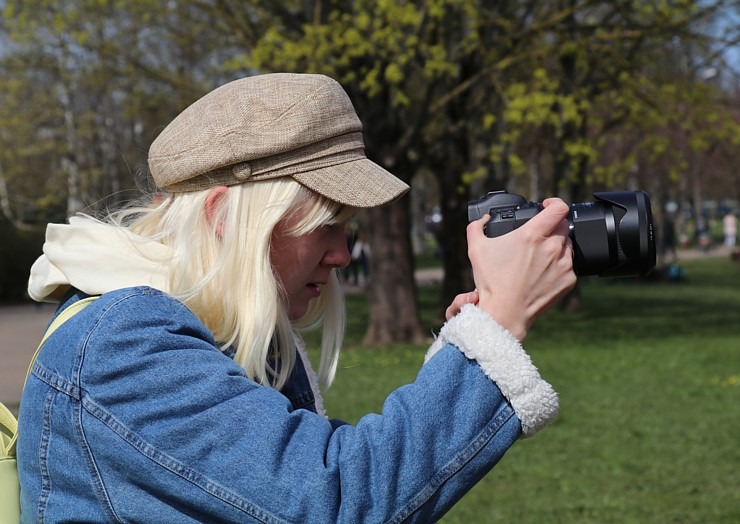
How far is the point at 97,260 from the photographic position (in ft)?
5.69

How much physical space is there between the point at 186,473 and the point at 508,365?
19.1 inches

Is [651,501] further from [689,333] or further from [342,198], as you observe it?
[689,333]

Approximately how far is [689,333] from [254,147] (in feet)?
48.6

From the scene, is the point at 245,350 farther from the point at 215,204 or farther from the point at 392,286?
the point at 392,286

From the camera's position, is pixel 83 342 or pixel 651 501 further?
pixel 651 501

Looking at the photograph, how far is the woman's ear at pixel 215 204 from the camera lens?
1.76 m

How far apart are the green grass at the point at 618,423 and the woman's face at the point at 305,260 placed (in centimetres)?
73

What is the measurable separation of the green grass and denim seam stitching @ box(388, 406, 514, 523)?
1109 mm

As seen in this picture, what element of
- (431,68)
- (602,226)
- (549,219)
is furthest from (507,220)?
(431,68)

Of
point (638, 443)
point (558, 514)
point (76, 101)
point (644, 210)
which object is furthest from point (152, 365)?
point (76, 101)

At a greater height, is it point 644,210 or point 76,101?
point 644,210

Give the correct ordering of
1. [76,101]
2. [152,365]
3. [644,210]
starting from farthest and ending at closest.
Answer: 1. [76,101]
2. [644,210]
3. [152,365]

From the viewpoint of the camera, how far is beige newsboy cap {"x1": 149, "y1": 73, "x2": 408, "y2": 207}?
1736 mm

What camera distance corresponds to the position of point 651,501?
19.9 ft
